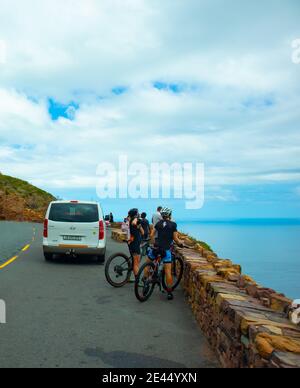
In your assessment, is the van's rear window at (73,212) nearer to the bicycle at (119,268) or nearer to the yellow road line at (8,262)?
the yellow road line at (8,262)

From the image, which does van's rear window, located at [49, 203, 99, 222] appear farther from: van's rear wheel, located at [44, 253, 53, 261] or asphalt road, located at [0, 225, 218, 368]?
asphalt road, located at [0, 225, 218, 368]

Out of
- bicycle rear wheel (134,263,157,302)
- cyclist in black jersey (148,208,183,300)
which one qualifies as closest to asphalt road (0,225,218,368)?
bicycle rear wheel (134,263,157,302)

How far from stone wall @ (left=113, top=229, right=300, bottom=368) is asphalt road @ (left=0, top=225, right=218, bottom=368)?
0.39m

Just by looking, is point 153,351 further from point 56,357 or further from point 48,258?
point 48,258

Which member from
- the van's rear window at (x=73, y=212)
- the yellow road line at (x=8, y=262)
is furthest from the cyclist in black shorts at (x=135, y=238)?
the yellow road line at (x=8, y=262)

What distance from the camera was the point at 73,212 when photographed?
1431 centimetres

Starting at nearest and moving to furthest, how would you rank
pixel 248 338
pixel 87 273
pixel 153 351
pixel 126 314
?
pixel 248 338 < pixel 153 351 < pixel 126 314 < pixel 87 273

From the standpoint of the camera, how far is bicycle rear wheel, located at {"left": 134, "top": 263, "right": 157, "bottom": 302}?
873 cm

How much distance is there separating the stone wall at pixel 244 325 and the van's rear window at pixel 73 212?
22.5ft

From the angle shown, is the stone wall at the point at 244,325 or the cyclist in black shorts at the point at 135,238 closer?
the stone wall at the point at 244,325

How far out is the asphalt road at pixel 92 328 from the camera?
17.5ft

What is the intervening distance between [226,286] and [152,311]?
6.34 ft

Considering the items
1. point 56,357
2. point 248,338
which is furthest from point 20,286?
point 248,338
